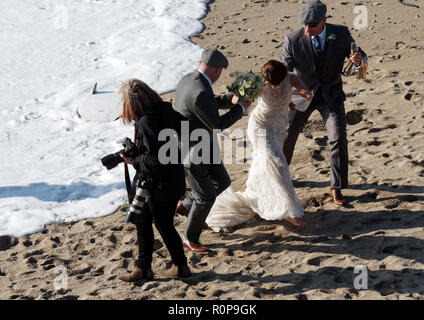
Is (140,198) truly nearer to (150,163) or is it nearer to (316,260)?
(150,163)

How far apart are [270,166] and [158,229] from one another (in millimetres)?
1400

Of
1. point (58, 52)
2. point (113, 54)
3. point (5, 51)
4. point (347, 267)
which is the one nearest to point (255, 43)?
point (113, 54)

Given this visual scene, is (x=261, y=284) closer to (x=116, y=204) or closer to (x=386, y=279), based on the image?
(x=386, y=279)

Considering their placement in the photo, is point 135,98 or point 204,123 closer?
point 135,98

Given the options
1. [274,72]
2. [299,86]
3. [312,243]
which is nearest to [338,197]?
[312,243]

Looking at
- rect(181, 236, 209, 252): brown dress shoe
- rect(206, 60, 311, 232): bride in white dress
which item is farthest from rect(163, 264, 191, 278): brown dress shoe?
rect(206, 60, 311, 232): bride in white dress

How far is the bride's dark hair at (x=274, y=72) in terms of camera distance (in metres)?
5.95

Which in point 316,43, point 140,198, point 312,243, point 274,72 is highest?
Answer: point 316,43

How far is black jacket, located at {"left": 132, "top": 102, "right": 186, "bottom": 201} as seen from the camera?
4.95 m

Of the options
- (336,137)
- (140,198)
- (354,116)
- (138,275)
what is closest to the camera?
(140,198)

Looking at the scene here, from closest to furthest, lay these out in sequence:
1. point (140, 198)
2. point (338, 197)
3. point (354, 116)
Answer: point (140, 198)
point (338, 197)
point (354, 116)

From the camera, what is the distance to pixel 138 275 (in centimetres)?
559

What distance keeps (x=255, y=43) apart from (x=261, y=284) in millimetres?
7089

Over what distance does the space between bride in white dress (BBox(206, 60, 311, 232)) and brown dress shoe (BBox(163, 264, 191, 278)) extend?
89 centimetres
